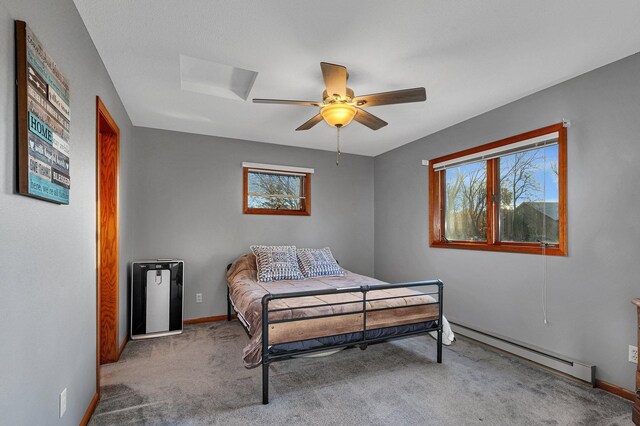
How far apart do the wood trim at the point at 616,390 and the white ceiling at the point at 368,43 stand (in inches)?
93.3

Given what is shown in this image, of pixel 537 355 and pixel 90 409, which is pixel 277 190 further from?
pixel 537 355

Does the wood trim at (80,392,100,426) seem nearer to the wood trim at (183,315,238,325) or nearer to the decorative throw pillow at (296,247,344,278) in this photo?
the wood trim at (183,315,238,325)

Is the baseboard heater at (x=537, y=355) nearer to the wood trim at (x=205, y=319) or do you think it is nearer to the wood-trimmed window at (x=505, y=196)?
the wood-trimmed window at (x=505, y=196)

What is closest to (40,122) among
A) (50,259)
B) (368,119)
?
(50,259)

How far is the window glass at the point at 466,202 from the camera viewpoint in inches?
141

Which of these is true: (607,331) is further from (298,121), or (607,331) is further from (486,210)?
(298,121)

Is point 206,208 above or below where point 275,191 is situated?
below

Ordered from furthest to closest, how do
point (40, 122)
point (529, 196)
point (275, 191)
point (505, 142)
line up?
point (275, 191) → point (505, 142) → point (529, 196) → point (40, 122)

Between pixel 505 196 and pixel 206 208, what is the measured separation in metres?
3.50

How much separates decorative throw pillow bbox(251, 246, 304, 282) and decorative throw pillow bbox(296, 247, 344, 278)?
0.33 feet

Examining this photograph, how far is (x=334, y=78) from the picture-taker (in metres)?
2.21

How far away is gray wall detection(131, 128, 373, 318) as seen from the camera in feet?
13.0

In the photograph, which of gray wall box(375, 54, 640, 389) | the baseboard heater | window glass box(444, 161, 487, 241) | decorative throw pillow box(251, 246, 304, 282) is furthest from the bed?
window glass box(444, 161, 487, 241)

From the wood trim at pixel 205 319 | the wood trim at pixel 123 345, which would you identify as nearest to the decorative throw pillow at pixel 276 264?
the wood trim at pixel 205 319
